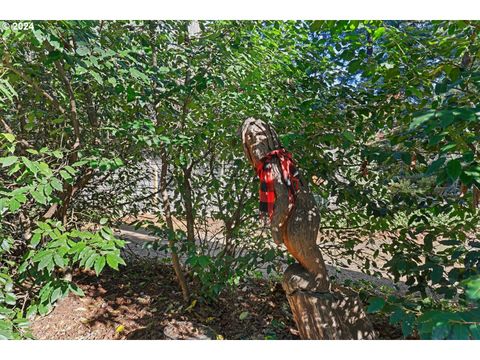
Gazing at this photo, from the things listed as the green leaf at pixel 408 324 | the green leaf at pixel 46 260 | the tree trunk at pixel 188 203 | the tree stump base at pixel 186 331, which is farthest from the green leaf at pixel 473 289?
the tree trunk at pixel 188 203

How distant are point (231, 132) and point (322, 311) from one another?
1117mm

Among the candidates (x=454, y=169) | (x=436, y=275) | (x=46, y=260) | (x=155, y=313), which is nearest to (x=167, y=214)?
(x=155, y=313)

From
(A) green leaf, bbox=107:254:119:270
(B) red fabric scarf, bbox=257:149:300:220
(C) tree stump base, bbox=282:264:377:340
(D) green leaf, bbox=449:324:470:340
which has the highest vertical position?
(B) red fabric scarf, bbox=257:149:300:220

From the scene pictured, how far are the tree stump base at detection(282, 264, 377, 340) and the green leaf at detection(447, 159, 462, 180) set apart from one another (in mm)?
826

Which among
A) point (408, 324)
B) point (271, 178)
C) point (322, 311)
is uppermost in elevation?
point (271, 178)

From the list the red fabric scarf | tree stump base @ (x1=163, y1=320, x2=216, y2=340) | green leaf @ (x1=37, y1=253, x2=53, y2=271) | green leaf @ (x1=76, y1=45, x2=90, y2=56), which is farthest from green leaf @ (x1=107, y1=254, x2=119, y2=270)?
tree stump base @ (x1=163, y1=320, x2=216, y2=340)

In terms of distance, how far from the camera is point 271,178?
1.49 metres

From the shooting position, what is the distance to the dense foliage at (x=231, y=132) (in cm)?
150

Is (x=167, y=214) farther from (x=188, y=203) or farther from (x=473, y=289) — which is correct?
(x=473, y=289)

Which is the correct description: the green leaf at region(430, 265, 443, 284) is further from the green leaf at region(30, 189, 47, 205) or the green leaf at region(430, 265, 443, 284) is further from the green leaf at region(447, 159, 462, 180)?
the green leaf at region(30, 189, 47, 205)

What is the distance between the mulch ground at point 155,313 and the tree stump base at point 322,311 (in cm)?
64

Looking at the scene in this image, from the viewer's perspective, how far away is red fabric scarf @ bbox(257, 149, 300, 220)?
1.49 meters

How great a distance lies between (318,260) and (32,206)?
6.44ft

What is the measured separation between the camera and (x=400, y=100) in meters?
1.82
